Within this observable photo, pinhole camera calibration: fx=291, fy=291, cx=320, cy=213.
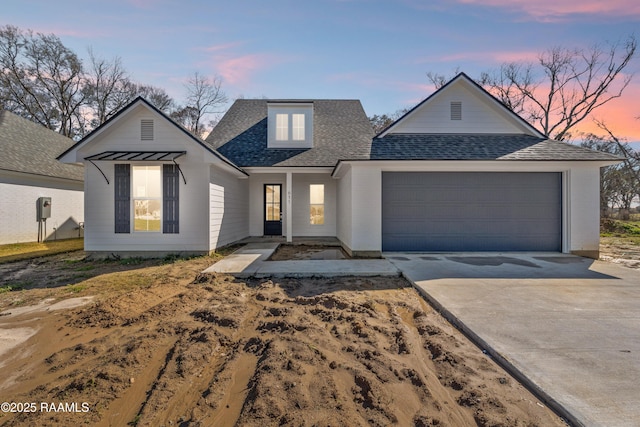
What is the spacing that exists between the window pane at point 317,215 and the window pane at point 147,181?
613cm

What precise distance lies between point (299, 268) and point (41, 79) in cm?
2747

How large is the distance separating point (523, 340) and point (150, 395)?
378 centimetres

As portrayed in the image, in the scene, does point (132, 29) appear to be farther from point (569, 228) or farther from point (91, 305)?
point (569, 228)

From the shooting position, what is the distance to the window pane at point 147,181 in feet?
28.6

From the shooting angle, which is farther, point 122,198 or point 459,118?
point 459,118

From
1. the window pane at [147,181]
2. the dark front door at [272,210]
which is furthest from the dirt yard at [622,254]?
the window pane at [147,181]

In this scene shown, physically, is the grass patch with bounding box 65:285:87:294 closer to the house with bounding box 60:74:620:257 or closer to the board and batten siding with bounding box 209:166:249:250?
the house with bounding box 60:74:620:257

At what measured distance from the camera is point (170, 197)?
8672mm

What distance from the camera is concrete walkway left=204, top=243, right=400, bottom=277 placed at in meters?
6.44

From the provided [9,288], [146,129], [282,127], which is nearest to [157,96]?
[282,127]

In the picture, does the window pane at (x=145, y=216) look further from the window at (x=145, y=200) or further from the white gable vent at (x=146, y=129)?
the white gable vent at (x=146, y=129)

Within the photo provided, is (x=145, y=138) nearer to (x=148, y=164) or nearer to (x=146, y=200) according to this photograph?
(x=148, y=164)

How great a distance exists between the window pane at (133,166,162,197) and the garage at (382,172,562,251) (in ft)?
22.4

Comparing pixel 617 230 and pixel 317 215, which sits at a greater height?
pixel 317 215
